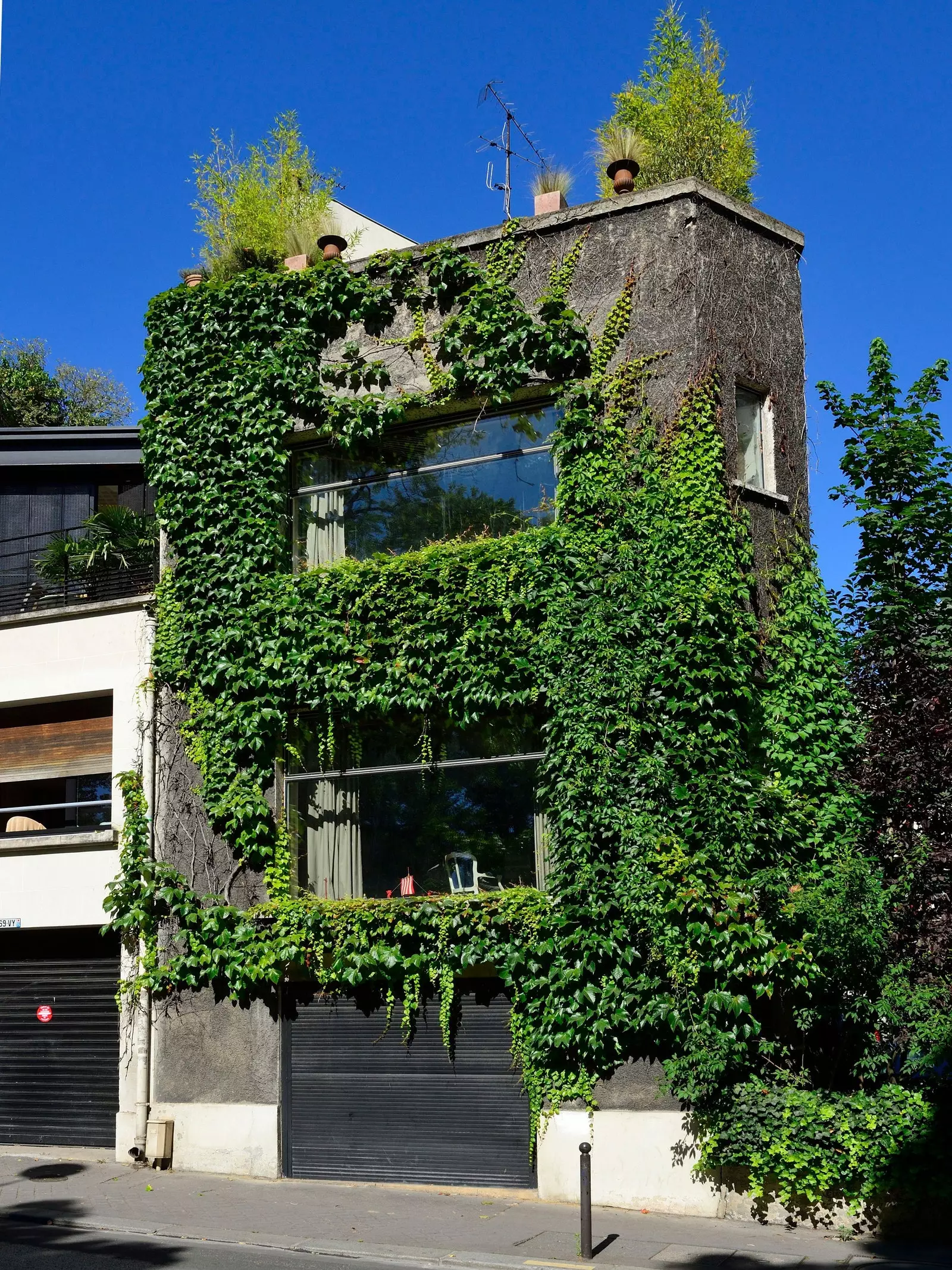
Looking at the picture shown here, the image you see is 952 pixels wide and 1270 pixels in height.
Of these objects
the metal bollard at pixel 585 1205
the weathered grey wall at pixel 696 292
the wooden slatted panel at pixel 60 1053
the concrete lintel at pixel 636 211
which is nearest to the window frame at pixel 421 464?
the weathered grey wall at pixel 696 292

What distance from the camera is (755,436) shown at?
50.3 ft

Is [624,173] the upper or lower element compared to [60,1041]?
upper

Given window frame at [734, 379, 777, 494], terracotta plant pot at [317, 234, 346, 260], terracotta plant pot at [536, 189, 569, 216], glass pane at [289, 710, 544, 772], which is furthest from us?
terracotta plant pot at [317, 234, 346, 260]

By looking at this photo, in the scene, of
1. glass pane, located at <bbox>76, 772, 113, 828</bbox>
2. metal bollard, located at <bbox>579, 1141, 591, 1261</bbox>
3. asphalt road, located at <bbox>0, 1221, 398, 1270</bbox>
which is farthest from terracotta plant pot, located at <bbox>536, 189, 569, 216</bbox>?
asphalt road, located at <bbox>0, 1221, 398, 1270</bbox>

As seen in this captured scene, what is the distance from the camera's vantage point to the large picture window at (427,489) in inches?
602

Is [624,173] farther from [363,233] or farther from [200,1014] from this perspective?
[200,1014]

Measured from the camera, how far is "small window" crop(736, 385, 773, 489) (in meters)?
15.2

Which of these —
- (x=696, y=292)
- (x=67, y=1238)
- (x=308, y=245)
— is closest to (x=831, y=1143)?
(x=67, y=1238)

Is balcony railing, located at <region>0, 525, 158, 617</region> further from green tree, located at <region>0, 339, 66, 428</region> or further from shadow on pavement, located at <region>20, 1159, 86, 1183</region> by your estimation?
green tree, located at <region>0, 339, 66, 428</region>

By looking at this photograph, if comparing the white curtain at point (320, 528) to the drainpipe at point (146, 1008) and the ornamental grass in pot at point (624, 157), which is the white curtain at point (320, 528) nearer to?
the drainpipe at point (146, 1008)

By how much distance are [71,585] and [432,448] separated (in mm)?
6099

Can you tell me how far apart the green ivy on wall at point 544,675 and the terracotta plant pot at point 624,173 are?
1191 millimetres

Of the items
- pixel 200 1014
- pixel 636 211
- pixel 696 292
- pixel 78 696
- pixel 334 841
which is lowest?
pixel 200 1014

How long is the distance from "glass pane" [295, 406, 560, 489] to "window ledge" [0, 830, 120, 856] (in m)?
5.07
